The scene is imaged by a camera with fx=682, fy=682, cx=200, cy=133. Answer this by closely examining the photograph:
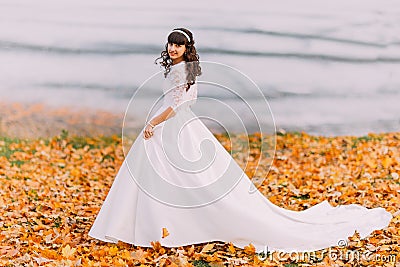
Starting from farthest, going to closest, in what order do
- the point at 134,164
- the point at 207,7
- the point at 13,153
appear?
the point at 207,7 → the point at 13,153 → the point at 134,164

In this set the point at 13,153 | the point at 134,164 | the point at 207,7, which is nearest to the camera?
the point at 134,164

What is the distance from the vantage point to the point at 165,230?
4.84m

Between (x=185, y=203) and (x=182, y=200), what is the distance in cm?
3

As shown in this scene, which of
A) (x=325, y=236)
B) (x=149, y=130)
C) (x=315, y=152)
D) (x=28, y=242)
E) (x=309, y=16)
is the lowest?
(x=28, y=242)

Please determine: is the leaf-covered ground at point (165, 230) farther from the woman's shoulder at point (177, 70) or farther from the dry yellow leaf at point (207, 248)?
the woman's shoulder at point (177, 70)

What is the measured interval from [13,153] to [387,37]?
5.22 meters

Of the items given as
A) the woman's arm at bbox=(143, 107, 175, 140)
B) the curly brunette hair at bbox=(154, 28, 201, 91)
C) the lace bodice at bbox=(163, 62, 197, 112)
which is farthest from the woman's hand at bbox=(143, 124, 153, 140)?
the curly brunette hair at bbox=(154, 28, 201, 91)

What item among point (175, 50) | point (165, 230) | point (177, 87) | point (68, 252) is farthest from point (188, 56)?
point (68, 252)

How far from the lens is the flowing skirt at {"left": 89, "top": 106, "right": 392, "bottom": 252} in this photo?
4.87 metres

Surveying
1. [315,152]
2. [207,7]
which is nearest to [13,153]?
[207,7]

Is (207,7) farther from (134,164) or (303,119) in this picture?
(134,164)

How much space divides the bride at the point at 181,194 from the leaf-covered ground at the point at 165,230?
96mm

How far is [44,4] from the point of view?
902 cm

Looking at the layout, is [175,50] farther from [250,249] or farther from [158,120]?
[250,249]
